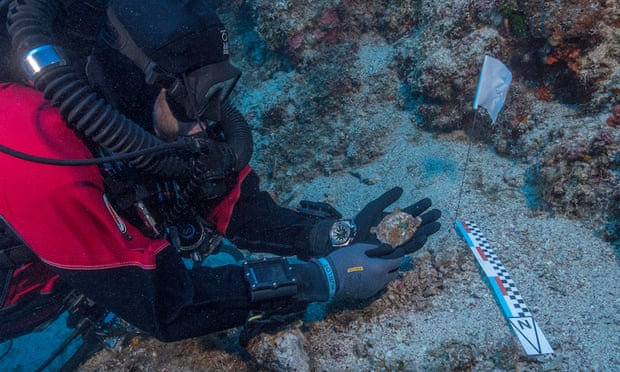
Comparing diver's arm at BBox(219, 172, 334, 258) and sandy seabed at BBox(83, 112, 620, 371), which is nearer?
sandy seabed at BBox(83, 112, 620, 371)

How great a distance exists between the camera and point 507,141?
12.0 ft

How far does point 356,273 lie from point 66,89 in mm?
1865

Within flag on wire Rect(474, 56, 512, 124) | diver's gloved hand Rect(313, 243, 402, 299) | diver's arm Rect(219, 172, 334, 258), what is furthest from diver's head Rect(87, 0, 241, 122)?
flag on wire Rect(474, 56, 512, 124)

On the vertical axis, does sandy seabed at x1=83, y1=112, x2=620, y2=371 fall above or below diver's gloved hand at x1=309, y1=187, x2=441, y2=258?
below

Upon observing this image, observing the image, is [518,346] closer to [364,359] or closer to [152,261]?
[364,359]

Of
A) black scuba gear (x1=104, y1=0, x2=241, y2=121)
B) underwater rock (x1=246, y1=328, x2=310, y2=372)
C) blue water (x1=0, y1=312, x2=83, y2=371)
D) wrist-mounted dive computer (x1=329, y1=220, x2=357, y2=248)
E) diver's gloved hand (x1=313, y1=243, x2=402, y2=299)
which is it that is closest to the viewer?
black scuba gear (x1=104, y1=0, x2=241, y2=121)

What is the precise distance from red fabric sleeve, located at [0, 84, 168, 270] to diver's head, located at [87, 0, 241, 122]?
396 millimetres

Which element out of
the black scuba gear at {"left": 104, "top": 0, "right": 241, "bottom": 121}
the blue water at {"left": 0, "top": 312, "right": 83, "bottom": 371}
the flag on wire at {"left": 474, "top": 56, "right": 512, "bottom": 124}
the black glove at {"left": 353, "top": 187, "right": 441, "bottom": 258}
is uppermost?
the black scuba gear at {"left": 104, "top": 0, "right": 241, "bottom": 121}

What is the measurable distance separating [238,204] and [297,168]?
216cm

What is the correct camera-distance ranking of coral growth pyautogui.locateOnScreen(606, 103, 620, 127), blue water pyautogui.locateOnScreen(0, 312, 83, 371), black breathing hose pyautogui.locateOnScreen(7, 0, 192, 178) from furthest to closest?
blue water pyautogui.locateOnScreen(0, 312, 83, 371)
coral growth pyautogui.locateOnScreen(606, 103, 620, 127)
black breathing hose pyautogui.locateOnScreen(7, 0, 192, 178)

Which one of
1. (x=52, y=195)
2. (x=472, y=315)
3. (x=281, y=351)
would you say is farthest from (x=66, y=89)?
(x=472, y=315)

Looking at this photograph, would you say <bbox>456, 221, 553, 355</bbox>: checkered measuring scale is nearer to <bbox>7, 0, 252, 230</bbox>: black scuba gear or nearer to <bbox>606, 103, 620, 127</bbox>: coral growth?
<bbox>606, 103, 620, 127</bbox>: coral growth

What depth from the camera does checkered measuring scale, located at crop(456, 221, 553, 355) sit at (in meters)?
2.03

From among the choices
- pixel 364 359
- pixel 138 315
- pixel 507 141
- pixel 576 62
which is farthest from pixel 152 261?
pixel 576 62
